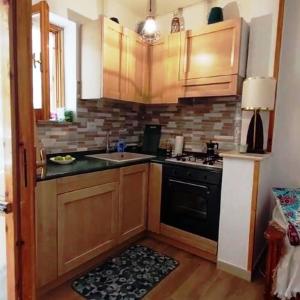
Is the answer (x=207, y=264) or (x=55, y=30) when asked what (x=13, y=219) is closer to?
(x=207, y=264)

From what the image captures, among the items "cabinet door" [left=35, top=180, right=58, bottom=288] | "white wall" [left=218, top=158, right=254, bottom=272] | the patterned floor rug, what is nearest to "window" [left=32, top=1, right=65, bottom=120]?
"cabinet door" [left=35, top=180, right=58, bottom=288]

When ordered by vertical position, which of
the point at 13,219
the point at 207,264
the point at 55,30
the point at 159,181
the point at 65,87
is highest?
the point at 55,30

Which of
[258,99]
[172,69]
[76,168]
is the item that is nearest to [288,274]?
[258,99]

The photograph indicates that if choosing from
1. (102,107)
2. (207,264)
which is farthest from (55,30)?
(207,264)

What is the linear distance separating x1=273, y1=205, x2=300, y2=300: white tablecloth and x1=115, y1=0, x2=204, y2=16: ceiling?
95.6 inches

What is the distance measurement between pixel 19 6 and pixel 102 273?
1.81 m

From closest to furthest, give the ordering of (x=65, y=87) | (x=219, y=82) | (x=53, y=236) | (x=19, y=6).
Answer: (x=19, y=6) → (x=53, y=236) → (x=219, y=82) → (x=65, y=87)

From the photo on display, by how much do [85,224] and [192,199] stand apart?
96 cm

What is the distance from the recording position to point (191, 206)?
221 cm

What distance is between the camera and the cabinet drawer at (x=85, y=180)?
1658 millimetres

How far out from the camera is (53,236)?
1.63 metres

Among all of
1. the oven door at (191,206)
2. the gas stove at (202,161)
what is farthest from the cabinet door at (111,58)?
the oven door at (191,206)

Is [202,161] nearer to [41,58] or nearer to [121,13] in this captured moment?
[41,58]

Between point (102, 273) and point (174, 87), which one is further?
point (174, 87)
